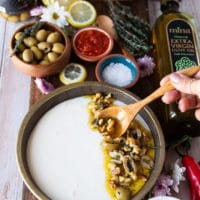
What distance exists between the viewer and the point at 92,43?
122cm

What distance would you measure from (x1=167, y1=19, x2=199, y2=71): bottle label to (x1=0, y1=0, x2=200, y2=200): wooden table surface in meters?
0.13

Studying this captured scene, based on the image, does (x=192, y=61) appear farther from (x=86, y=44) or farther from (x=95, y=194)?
(x=95, y=194)

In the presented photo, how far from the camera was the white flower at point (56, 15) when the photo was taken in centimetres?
126

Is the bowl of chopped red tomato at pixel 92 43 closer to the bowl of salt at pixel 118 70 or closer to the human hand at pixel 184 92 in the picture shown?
the bowl of salt at pixel 118 70

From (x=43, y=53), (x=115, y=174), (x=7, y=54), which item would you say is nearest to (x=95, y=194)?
(x=115, y=174)

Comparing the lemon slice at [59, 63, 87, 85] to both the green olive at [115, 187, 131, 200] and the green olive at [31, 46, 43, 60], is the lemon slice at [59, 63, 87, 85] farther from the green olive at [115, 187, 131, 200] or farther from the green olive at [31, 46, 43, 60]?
the green olive at [115, 187, 131, 200]

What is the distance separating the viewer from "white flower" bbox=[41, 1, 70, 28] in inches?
49.4

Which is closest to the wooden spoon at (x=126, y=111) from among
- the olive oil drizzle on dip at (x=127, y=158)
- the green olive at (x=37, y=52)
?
the olive oil drizzle on dip at (x=127, y=158)

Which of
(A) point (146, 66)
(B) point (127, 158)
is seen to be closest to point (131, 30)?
(A) point (146, 66)

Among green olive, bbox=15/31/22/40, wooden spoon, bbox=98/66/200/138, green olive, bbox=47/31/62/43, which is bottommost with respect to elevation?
wooden spoon, bbox=98/66/200/138

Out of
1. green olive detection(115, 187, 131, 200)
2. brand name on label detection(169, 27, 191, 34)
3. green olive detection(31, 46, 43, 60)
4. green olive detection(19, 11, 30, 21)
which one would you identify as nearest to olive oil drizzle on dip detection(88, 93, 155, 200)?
green olive detection(115, 187, 131, 200)

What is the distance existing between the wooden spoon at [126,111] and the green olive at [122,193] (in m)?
0.14

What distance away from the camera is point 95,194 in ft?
3.21

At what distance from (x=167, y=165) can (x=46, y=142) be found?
318 millimetres
